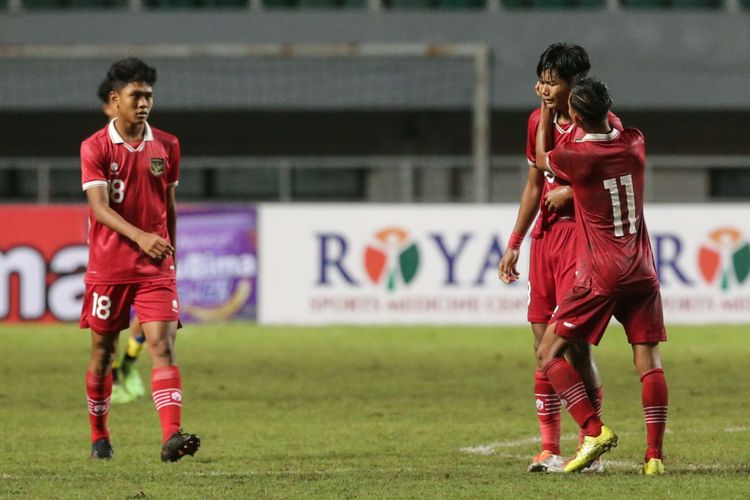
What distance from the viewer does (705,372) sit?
14195mm

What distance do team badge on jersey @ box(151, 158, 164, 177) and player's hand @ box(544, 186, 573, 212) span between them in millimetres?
2081

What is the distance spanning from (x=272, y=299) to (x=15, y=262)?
3.21 meters

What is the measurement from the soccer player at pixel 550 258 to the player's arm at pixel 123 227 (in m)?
1.76

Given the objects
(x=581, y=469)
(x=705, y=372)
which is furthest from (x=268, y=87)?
(x=581, y=469)

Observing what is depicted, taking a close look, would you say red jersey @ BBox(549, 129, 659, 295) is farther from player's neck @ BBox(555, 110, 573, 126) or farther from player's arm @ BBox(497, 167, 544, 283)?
player's arm @ BBox(497, 167, 544, 283)

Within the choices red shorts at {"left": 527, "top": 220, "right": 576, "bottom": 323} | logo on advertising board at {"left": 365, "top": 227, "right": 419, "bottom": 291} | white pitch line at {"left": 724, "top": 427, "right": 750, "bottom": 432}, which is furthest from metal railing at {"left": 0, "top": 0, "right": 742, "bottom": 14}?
red shorts at {"left": 527, "top": 220, "right": 576, "bottom": 323}

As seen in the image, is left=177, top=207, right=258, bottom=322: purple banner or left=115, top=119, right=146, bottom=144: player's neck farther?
left=177, top=207, right=258, bottom=322: purple banner

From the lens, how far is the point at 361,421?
10.5 metres

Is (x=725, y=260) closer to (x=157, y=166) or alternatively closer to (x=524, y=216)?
(x=524, y=216)

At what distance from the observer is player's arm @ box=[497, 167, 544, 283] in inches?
313

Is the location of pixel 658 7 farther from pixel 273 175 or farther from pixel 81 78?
pixel 81 78

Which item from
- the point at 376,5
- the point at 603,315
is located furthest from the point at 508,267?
the point at 376,5

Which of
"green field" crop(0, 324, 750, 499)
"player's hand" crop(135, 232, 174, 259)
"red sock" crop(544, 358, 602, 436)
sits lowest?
"green field" crop(0, 324, 750, 499)

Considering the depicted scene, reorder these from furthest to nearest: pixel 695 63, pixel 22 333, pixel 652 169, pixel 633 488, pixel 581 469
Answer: pixel 695 63
pixel 652 169
pixel 22 333
pixel 581 469
pixel 633 488
